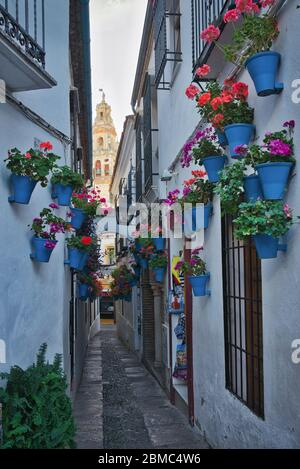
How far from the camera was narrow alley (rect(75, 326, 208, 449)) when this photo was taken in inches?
281

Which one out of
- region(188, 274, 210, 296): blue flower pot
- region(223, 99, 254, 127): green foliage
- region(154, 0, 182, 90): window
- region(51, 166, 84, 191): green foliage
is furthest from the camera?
region(154, 0, 182, 90): window

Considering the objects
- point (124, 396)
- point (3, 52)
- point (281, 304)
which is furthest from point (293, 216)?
point (124, 396)

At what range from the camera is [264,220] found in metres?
3.51

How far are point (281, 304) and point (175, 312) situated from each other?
4.96m

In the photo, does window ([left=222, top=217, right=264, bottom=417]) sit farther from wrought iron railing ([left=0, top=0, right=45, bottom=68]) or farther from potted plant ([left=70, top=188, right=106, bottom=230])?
wrought iron railing ([left=0, top=0, right=45, bottom=68])

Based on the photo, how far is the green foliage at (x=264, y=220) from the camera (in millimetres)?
3514

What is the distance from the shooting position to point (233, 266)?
558 cm

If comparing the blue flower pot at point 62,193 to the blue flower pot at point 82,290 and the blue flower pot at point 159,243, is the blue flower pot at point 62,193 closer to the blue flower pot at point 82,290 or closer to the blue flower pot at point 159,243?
the blue flower pot at point 159,243

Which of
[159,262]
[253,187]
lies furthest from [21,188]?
[159,262]

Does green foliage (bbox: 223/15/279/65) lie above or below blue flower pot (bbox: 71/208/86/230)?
above

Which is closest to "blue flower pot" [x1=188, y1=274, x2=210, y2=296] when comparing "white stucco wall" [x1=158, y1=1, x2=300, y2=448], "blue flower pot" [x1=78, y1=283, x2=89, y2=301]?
"white stucco wall" [x1=158, y1=1, x2=300, y2=448]

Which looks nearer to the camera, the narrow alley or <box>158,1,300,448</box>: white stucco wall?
<box>158,1,300,448</box>: white stucco wall

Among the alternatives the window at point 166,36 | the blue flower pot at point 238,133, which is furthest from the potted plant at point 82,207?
the blue flower pot at point 238,133

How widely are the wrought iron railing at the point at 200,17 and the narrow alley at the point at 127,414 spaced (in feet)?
16.2
